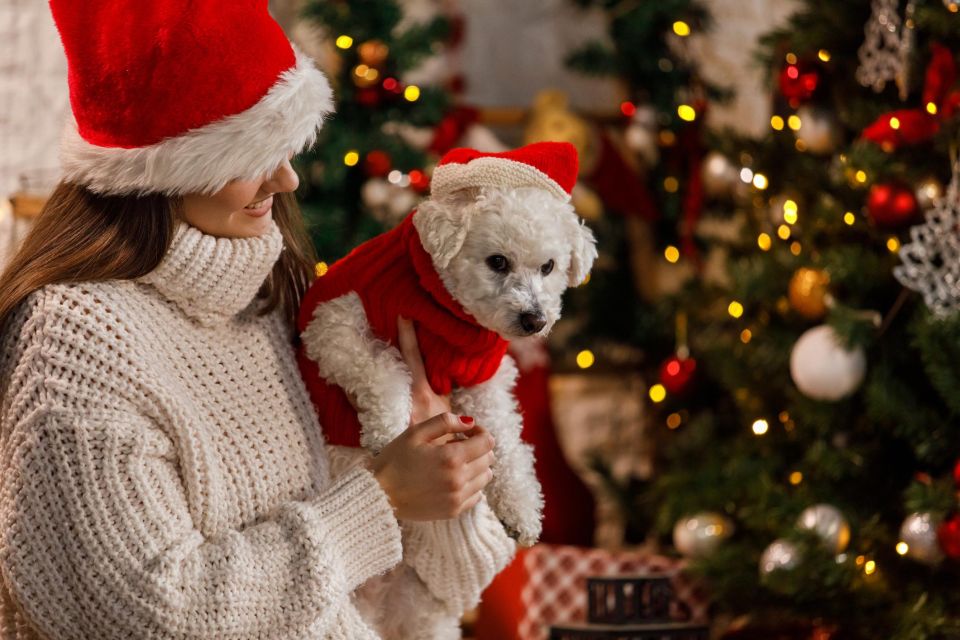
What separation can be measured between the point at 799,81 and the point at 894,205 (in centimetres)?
35

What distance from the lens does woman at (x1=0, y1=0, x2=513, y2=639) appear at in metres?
1.07

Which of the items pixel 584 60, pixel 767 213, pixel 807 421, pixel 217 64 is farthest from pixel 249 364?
pixel 584 60

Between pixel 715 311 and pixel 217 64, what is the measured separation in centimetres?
166

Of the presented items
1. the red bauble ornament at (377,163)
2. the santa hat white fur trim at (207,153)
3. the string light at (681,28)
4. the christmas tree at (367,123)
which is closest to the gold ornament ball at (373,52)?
the christmas tree at (367,123)

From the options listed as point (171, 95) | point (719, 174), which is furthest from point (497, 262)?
point (719, 174)

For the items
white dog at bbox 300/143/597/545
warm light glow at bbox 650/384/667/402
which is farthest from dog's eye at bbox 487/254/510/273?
warm light glow at bbox 650/384/667/402

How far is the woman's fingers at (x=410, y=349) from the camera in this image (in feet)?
4.44

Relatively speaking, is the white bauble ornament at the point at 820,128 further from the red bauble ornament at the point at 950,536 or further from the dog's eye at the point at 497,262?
the dog's eye at the point at 497,262

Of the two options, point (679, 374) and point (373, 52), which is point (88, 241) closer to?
point (373, 52)

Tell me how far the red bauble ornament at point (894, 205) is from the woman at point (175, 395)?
969mm

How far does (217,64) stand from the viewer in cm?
115

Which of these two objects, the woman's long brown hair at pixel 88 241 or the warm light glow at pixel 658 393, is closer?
the woman's long brown hair at pixel 88 241

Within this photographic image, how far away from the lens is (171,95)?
1.14 meters

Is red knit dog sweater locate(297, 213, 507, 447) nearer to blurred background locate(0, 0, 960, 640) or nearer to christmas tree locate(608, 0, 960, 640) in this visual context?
blurred background locate(0, 0, 960, 640)
